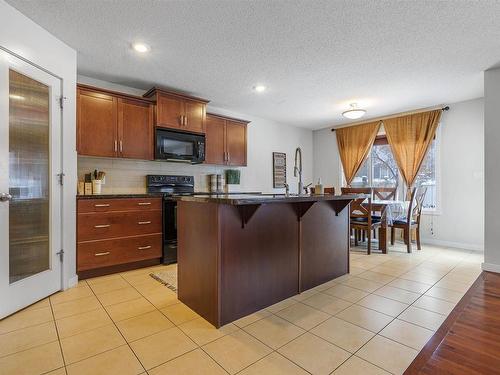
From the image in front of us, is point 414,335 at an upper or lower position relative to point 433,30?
lower

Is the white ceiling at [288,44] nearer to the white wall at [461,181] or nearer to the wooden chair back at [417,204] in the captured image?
the white wall at [461,181]

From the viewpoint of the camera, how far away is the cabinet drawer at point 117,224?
294cm

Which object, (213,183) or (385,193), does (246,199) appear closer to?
(213,183)

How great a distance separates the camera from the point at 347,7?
2.14 m

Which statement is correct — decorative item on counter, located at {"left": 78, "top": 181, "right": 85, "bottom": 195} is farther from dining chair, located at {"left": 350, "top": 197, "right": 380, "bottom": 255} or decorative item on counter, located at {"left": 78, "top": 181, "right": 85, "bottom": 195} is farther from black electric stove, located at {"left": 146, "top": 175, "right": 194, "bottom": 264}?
dining chair, located at {"left": 350, "top": 197, "right": 380, "bottom": 255}

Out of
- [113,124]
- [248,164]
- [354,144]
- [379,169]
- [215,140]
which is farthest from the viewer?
[354,144]

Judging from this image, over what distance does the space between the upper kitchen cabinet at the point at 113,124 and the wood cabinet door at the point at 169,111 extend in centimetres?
13

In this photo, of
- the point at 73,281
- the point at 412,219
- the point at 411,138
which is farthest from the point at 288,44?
the point at 412,219

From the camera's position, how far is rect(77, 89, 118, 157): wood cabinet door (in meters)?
3.14

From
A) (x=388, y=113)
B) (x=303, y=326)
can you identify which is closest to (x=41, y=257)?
(x=303, y=326)

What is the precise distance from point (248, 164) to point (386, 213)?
2.58 m

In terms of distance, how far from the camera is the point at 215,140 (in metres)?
4.45

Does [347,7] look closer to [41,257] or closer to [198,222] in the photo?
[198,222]

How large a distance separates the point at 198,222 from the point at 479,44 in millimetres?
3208
